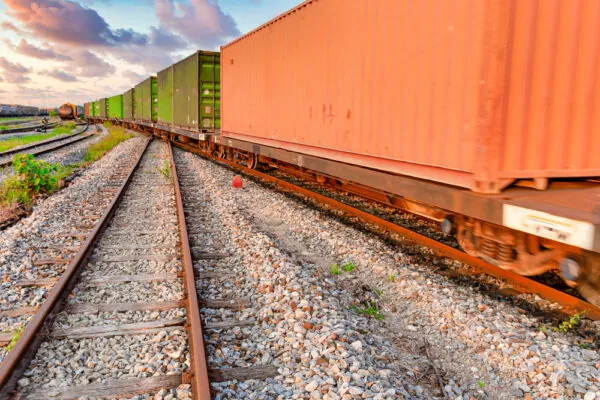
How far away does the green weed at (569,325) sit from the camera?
3.67 metres

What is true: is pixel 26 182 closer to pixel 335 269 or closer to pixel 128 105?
pixel 335 269

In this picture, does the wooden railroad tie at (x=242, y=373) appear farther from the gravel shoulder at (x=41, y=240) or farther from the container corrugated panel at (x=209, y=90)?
the container corrugated panel at (x=209, y=90)

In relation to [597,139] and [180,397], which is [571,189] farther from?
[180,397]

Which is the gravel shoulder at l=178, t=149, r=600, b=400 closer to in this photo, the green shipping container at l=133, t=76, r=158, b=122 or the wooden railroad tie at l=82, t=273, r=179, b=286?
the wooden railroad tie at l=82, t=273, r=179, b=286

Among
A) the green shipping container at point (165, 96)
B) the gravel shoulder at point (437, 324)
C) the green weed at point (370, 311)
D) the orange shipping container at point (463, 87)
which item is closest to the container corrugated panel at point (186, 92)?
the green shipping container at point (165, 96)

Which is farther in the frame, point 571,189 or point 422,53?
point 422,53

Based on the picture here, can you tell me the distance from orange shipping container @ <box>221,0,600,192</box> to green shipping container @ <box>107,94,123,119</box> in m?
37.5

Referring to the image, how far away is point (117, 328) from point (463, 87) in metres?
3.53

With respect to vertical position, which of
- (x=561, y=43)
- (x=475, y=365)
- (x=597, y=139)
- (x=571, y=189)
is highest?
(x=561, y=43)

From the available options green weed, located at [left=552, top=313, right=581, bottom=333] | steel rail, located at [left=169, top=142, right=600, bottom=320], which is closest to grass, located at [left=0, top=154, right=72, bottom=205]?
steel rail, located at [left=169, top=142, right=600, bottom=320]

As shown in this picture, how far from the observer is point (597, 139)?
379cm

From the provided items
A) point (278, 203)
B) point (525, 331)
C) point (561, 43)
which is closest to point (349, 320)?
point (525, 331)

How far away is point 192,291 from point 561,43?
12.3 ft

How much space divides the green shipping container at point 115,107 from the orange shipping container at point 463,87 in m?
37.5
